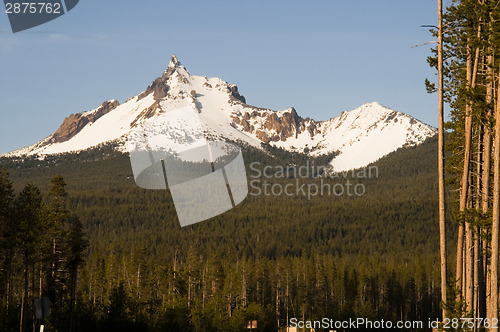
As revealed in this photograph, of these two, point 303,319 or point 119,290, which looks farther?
point 303,319

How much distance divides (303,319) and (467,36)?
79249 millimetres

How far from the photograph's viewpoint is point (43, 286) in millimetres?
50844

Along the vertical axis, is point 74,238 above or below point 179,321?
above

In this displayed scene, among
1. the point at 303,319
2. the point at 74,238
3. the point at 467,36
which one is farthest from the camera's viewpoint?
the point at 303,319

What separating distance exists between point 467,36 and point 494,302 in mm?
12233

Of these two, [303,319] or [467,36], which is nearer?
[467,36]

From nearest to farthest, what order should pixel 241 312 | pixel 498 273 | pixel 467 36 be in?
pixel 498 273
pixel 467 36
pixel 241 312

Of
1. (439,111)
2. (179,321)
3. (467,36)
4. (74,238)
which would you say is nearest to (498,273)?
(439,111)

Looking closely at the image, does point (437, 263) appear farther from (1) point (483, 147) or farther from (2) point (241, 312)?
(1) point (483, 147)

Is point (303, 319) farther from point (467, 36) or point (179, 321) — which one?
point (467, 36)

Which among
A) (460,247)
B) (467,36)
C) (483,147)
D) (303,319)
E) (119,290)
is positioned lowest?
(303,319)

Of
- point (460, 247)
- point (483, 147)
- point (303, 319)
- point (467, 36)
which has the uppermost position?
point (467, 36)

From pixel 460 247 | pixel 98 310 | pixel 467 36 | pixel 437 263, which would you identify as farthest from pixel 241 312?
pixel 437 263

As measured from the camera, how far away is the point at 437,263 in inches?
5059
